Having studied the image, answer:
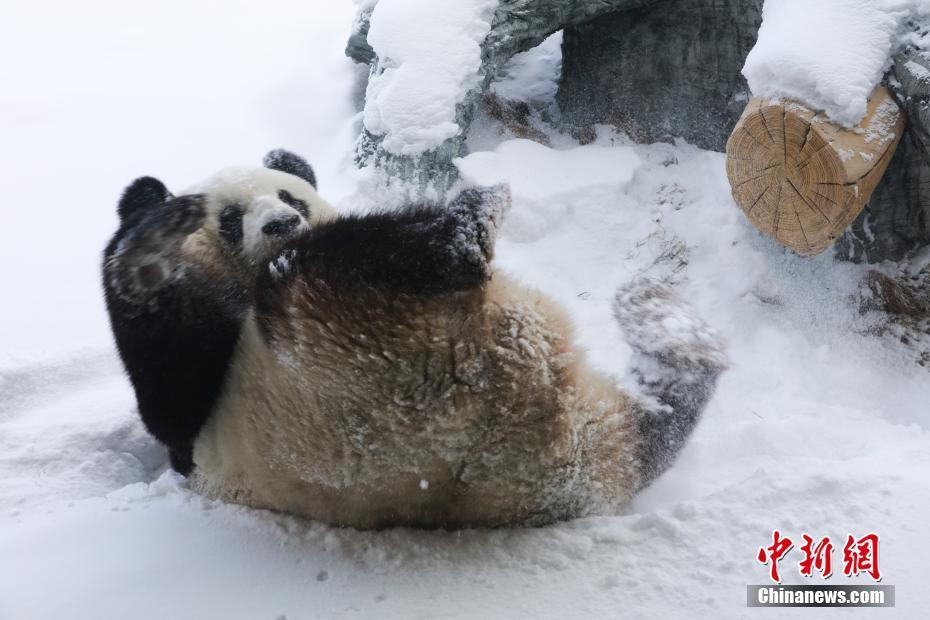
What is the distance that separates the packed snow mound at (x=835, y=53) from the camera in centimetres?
305

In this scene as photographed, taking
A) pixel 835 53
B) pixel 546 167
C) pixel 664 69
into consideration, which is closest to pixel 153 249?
pixel 835 53

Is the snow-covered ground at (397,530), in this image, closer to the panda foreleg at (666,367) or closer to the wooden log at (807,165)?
the panda foreleg at (666,367)

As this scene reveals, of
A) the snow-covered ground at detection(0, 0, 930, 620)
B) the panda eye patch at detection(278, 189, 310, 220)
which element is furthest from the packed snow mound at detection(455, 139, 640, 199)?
the panda eye patch at detection(278, 189, 310, 220)

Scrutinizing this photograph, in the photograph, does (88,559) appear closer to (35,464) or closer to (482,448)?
(482,448)

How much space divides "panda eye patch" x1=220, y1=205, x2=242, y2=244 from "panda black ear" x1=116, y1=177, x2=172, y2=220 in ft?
0.77

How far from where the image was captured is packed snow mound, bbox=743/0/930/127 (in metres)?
3.05

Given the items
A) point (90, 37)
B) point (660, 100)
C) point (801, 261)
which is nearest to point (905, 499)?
point (801, 261)

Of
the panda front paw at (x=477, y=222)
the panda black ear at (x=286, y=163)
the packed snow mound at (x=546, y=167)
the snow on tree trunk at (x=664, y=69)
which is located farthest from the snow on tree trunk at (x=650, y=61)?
the panda front paw at (x=477, y=222)

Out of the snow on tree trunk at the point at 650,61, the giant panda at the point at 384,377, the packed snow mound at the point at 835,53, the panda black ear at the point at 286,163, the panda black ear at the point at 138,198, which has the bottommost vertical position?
the giant panda at the point at 384,377

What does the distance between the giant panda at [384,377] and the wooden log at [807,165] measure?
1.60 metres

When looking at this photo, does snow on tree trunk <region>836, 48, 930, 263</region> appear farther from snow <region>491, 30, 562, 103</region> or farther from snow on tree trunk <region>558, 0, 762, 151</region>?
snow <region>491, 30, 562, 103</region>

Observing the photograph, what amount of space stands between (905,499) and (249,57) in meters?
7.43

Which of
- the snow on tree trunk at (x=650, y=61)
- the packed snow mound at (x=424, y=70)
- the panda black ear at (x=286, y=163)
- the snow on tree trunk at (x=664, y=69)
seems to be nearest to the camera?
the panda black ear at (x=286, y=163)

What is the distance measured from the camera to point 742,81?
468 centimetres
